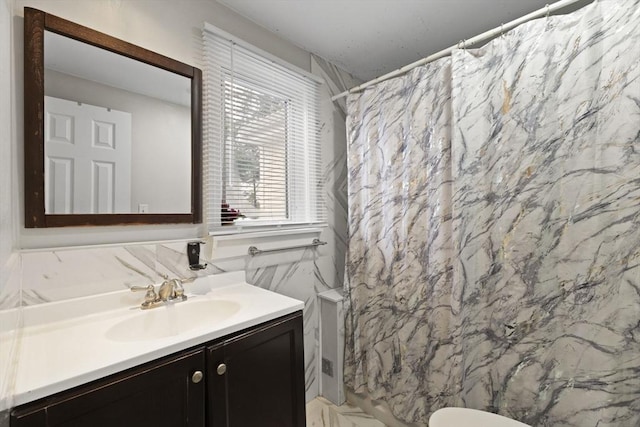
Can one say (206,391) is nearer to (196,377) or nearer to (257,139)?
(196,377)

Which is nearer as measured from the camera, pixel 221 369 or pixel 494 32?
pixel 221 369

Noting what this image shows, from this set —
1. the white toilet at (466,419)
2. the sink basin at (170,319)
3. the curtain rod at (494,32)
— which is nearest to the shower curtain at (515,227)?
the curtain rod at (494,32)

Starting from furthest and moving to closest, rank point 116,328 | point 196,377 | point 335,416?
point 335,416 → point 116,328 → point 196,377

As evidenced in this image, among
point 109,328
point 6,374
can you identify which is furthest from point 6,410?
point 109,328

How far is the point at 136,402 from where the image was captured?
0.80 meters

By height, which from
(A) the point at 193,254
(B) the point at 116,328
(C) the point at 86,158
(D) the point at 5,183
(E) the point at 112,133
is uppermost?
(E) the point at 112,133

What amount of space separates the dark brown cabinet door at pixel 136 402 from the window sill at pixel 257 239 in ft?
2.00

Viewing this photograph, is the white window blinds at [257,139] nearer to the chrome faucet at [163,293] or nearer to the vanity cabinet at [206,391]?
the chrome faucet at [163,293]

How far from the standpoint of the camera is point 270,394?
114 centimetres

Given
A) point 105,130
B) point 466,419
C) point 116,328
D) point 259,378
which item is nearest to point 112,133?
point 105,130

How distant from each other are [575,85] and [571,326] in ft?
3.17

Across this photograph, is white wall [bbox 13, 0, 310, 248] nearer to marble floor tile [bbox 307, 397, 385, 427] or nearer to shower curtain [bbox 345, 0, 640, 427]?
shower curtain [bbox 345, 0, 640, 427]

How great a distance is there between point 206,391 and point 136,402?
206 mm

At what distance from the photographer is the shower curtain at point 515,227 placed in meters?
1.06
